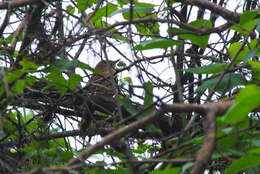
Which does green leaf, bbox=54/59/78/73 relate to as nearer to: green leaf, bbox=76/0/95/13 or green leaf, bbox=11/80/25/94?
green leaf, bbox=76/0/95/13

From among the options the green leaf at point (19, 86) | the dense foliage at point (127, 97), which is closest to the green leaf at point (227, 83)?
the dense foliage at point (127, 97)

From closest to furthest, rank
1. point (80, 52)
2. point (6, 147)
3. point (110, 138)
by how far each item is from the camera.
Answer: point (110, 138)
point (6, 147)
point (80, 52)

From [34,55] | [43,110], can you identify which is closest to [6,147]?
[43,110]

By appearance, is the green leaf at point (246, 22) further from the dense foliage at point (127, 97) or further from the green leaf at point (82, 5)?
the green leaf at point (82, 5)

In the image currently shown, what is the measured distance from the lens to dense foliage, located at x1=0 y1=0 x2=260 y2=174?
156 cm

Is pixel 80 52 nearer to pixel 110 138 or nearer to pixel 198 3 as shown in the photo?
pixel 198 3

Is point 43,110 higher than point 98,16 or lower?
lower

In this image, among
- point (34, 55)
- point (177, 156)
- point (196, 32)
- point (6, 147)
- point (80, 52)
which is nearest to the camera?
point (177, 156)

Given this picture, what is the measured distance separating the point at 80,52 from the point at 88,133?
1.52ft

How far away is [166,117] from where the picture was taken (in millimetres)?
2893

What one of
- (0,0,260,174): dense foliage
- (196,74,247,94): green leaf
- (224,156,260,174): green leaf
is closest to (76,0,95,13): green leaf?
(0,0,260,174): dense foliage

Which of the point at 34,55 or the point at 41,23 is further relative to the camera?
the point at 41,23

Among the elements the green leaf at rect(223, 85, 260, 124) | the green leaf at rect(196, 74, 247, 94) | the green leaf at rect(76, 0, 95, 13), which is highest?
the green leaf at rect(76, 0, 95, 13)

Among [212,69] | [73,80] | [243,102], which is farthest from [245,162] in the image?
[73,80]
